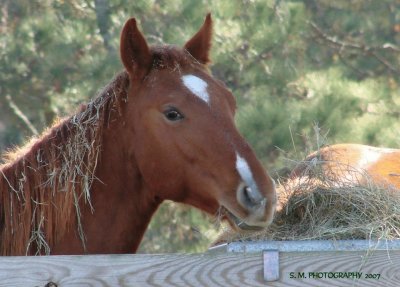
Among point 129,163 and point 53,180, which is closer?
point 53,180

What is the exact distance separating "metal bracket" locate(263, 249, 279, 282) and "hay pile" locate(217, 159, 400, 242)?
450 mm

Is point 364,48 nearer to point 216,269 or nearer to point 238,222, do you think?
point 238,222

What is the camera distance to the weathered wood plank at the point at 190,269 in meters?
2.60

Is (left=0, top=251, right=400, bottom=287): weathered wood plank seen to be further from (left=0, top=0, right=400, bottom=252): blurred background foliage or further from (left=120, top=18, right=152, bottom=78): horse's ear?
(left=0, top=0, right=400, bottom=252): blurred background foliage

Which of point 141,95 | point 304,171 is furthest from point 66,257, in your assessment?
point 304,171

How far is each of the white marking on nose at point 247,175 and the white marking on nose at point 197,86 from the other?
1.01 feet

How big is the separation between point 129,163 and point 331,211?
877 millimetres

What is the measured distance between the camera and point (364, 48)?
36.5 feet

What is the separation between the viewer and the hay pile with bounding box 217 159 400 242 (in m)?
3.02

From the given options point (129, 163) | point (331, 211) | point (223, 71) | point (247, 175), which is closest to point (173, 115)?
point (129, 163)

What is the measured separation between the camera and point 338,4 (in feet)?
38.9

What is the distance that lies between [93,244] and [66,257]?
738mm

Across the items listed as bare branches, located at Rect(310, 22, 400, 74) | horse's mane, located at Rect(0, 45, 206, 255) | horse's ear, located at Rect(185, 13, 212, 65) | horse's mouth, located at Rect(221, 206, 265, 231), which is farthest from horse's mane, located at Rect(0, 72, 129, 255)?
bare branches, located at Rect(310, 22, 400, 74)

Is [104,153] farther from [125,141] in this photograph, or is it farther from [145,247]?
[145,247]
